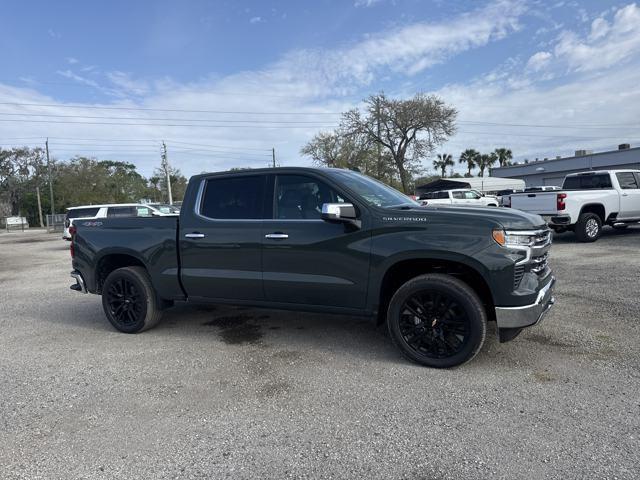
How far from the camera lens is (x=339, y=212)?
3934 mm

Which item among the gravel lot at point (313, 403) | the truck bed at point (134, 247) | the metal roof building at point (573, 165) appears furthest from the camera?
the metal roof building at point (573, 165)

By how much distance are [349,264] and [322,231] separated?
410 millimetres

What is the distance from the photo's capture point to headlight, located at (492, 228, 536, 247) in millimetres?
3695

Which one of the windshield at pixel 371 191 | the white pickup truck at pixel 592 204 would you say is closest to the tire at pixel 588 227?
the white pickup truck at pixel 592 204

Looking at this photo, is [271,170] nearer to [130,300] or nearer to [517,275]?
[130,300]

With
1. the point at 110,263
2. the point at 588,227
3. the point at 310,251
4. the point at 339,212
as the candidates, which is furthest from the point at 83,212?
the point at 588,227

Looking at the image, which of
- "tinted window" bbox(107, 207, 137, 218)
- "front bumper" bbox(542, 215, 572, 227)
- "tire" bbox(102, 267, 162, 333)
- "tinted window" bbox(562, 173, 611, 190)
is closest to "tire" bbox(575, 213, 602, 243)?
"front bumper" bbox(542, 215, 572, 227)

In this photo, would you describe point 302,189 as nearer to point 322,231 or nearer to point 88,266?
point 322,231

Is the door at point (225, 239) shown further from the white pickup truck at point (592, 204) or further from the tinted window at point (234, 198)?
the white pickup truck at point (592, 204)

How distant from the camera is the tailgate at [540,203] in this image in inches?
459

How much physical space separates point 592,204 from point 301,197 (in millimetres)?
10471

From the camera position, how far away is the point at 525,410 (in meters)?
3.21

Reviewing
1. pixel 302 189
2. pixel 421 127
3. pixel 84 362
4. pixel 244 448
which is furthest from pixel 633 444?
pixel 421 127

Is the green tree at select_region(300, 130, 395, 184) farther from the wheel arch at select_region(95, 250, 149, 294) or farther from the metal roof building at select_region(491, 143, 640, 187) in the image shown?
the wheel arch at select_region(95, 250, 149, 294)
